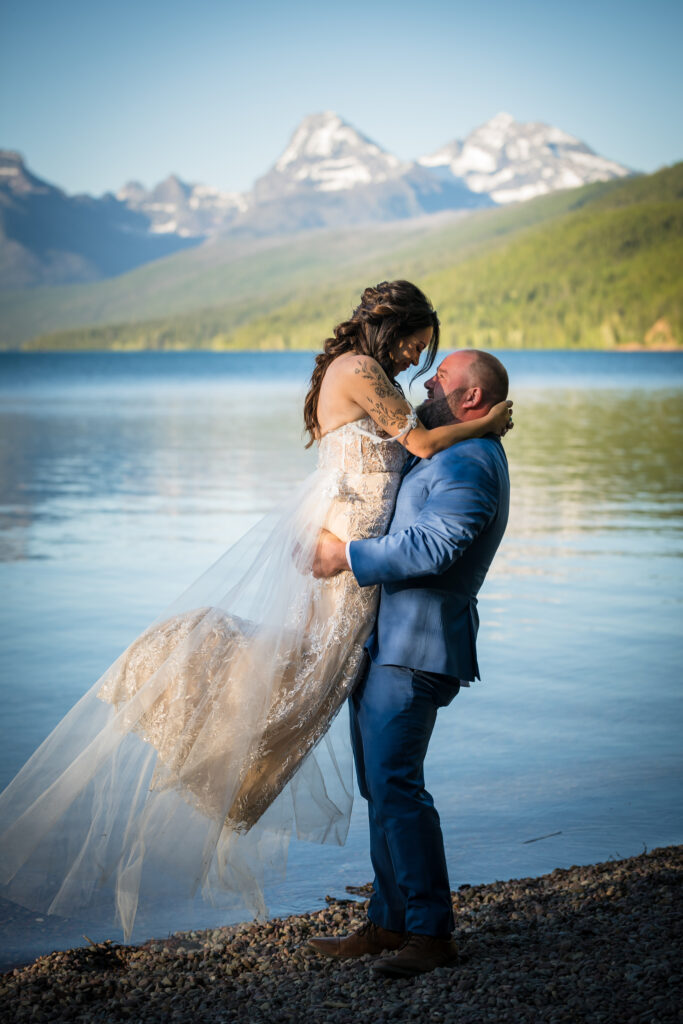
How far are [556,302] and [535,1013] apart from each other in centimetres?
17977

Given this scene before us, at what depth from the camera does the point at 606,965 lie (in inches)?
139

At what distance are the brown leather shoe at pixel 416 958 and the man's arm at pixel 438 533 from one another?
3.94ft

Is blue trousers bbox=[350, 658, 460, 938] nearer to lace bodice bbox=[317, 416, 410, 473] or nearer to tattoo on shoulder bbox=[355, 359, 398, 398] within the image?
lace bodice bbox=[317, 416, 410, 473]

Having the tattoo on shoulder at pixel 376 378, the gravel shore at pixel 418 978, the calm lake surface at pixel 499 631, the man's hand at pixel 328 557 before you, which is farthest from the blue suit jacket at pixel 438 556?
the calm lake surface at pixel 499 631

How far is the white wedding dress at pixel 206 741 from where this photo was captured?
3.59m

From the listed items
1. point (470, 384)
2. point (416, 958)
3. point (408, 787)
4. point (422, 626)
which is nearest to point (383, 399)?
point (470, 384)

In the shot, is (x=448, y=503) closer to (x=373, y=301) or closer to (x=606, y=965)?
(x=373, y=301)

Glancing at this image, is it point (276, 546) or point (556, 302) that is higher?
point (556, 302)

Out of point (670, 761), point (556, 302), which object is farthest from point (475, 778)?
point (556, 302)

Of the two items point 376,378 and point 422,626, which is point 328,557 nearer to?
point 422,626

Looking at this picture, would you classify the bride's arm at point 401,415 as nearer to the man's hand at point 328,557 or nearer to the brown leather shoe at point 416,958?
the man's hand at point 328,557

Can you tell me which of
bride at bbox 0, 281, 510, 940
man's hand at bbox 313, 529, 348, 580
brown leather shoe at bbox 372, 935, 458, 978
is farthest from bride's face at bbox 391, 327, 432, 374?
brown leather shoe at bbox 372, 935, 458, 978

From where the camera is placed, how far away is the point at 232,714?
3.61 metres

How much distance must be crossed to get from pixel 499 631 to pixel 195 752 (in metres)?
6.04
